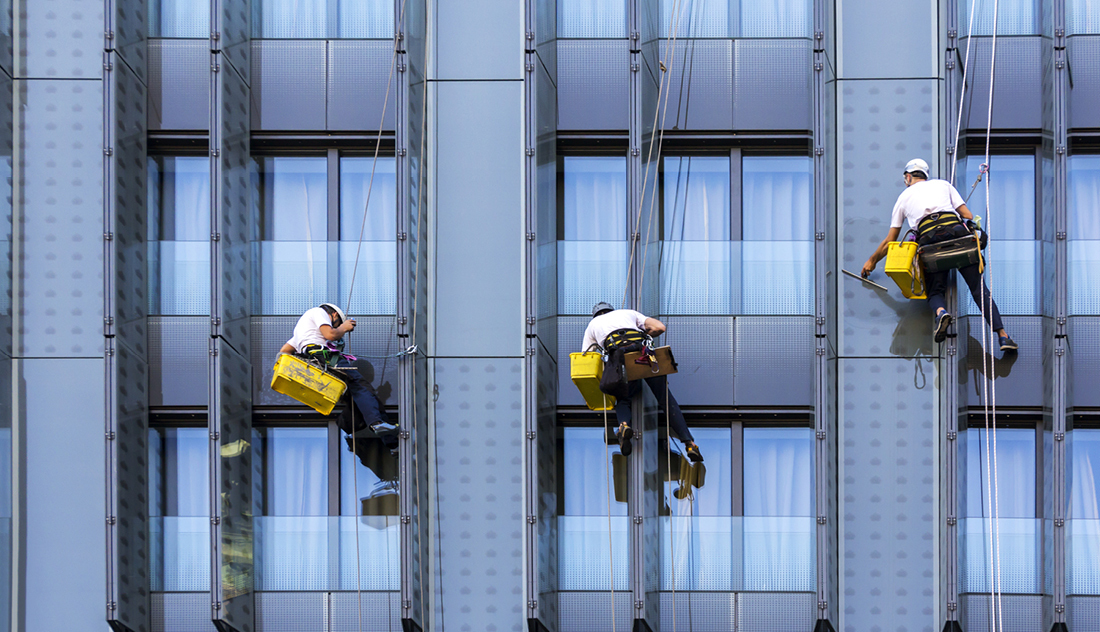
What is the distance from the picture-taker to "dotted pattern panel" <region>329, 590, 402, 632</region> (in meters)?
12.0

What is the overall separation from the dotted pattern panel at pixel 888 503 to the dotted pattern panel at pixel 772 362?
65 cm

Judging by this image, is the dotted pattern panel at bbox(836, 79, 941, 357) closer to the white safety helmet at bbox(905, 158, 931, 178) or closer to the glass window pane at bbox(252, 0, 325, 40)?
the white safety helmet at bbox(905, 158, 931, 178)

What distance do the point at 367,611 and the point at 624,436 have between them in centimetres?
356

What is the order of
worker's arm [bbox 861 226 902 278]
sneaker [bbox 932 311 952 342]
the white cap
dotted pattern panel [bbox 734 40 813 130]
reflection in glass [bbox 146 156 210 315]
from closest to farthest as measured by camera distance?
sneaker [bbox 932 311 952 342], the white cap, worker's arm [bbox 861 226 902 278], dotted pattern panel [bbox 734 40 813 130], reflection in glass [bbox 146 156 210 315]

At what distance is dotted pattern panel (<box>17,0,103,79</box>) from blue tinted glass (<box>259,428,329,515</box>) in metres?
4.72

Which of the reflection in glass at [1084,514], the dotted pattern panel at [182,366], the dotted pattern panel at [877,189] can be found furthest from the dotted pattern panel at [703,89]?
the dotted pattern panel at [182,366]

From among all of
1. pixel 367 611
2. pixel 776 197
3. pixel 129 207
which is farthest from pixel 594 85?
pixel 367 611

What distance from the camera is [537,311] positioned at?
12047 millimetres

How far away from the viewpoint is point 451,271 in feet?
41.0

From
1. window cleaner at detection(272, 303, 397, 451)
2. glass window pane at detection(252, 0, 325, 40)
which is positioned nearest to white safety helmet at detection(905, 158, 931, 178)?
window cleaner at detection(272, 303, 397, 451)

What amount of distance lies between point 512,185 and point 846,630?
6.35 m

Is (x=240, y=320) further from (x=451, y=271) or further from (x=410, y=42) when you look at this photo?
(x=410, y=42)

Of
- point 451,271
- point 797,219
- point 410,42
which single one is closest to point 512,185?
point 451,271

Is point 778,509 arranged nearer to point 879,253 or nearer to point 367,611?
point 879,253
